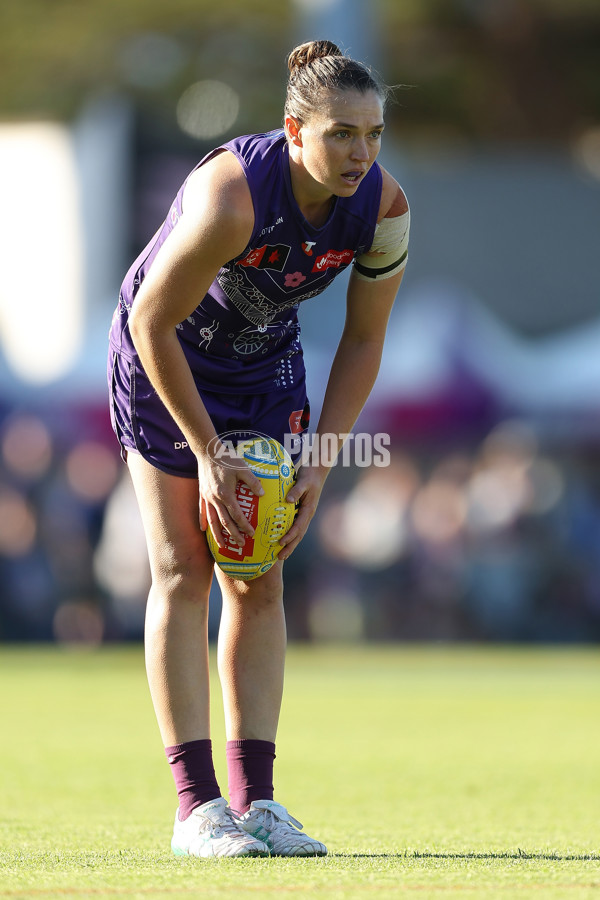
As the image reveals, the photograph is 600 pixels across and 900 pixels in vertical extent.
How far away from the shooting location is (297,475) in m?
4.24

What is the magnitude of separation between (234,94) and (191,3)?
9.43m

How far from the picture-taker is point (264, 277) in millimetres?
4008

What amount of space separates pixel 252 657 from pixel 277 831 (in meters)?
0.49

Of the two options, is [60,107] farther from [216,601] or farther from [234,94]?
[216,601]

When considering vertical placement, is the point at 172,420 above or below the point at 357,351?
below

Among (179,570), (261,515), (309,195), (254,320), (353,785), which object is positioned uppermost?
(309,195)

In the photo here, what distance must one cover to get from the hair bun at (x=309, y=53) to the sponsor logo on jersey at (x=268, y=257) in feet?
1.56

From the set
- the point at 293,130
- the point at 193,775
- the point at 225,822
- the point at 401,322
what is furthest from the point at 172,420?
the point at 401,322

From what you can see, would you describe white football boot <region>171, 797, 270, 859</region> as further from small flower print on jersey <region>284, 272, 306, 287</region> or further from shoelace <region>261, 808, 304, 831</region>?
small flower print on jersey <region>284, 272, 306, 287</region>

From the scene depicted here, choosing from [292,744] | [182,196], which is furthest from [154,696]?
[292,744]

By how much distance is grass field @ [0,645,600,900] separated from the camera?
3510mm

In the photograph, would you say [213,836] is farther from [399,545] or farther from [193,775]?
[399,545]

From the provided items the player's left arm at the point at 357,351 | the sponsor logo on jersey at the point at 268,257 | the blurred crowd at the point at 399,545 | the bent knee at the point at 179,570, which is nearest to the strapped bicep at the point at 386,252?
the player's left arm at the point at 357,351

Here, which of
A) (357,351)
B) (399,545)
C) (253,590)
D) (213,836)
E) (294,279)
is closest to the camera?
(213,836)
